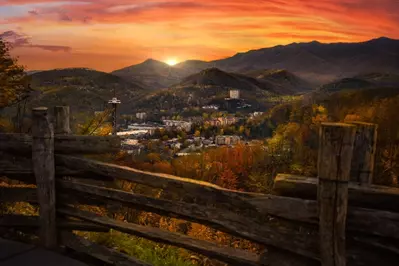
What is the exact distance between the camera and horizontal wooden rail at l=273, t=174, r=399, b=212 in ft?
9.63

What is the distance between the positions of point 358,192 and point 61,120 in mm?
3517

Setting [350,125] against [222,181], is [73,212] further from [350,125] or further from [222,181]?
[222,181]

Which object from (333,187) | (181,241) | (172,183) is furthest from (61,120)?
(333,187)

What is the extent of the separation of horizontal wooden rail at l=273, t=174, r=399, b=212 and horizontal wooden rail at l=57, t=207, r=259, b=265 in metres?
0.72

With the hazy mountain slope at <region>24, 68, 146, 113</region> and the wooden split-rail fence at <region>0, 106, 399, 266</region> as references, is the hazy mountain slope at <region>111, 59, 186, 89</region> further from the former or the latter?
the wooden split-rail fence at <region>0, 106, 399, 266</region>

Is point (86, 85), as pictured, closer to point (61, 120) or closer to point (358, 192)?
point (61, 120)

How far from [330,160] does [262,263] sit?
1.09 metres

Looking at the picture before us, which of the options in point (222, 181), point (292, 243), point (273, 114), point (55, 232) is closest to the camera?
point (292, 243)

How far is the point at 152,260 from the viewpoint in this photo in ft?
16.8

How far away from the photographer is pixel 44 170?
4301 mm

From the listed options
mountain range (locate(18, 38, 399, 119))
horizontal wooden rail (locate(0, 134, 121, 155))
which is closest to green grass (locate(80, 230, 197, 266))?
horizontal wooden rail (locate(0, 134, 121, 155))

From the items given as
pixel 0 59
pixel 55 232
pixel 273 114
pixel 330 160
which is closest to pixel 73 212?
pixel 55 232

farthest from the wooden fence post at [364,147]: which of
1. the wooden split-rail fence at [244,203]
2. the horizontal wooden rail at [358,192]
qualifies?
the horizontal wooden rail at [358,192]

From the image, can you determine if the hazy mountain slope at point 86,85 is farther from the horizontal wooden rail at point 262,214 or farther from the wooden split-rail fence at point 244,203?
the horizontal wooden rail at point 262,214
